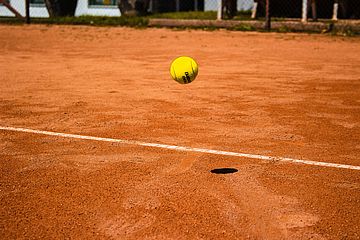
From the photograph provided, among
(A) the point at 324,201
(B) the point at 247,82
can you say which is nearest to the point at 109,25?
(B) the point at 247,82

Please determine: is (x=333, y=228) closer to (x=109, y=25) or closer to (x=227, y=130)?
(x=227, y=130)

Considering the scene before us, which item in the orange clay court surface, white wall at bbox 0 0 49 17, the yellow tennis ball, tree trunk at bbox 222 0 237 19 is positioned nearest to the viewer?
the orange clay court surface

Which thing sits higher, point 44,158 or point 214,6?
point 214,6

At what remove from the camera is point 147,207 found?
3697mm

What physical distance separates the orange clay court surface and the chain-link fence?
39.4 ft

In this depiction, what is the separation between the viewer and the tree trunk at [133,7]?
26.6m

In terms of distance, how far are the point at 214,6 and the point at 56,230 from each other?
27.2 metres

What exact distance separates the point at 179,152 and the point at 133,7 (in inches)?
891

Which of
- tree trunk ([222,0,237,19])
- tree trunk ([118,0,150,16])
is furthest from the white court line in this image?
tree trunk ([118,0,150,16])

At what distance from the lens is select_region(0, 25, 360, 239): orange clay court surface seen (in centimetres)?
348

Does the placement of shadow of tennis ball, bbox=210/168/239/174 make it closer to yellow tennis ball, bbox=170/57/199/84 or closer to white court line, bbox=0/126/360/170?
white court line, bbox=0/126/360/170

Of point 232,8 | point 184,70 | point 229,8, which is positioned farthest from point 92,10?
point 184,70

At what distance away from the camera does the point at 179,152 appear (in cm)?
496

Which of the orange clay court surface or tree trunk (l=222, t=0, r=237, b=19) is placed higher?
tree trunk (l=222, t=0, r=237, b=19)
